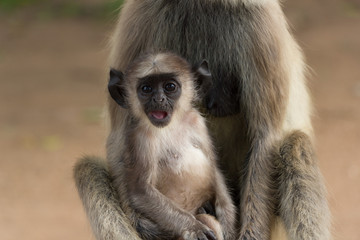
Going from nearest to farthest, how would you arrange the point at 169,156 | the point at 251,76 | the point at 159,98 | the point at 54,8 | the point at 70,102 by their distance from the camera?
the point at 159,98, the point at 169,156, the point at 251,76, the point at 70,102, the point at 54,8

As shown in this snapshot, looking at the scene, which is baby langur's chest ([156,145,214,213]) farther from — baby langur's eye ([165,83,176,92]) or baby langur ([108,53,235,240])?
baby langur's eye ([165,83,176,92])

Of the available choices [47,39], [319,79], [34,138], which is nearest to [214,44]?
[34,138]

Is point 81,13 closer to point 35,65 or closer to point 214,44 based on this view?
point 35,65

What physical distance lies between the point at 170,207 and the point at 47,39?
9763mm

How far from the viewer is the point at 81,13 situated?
49.4 feet

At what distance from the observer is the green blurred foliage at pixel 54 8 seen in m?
14.8

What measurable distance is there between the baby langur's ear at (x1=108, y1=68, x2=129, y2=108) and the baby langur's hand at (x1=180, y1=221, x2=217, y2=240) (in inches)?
34.8

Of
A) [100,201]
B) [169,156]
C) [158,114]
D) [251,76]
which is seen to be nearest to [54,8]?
[251,76]

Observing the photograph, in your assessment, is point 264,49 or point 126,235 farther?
point 264,49

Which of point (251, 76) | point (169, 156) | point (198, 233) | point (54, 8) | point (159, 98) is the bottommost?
point (54, 8)

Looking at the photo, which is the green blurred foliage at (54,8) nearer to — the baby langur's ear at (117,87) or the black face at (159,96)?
the baby langur's ear at (117,87)

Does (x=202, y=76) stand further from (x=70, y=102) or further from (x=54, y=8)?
(x=54, y=8)

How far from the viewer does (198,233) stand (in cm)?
475

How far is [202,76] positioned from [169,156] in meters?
0.54
